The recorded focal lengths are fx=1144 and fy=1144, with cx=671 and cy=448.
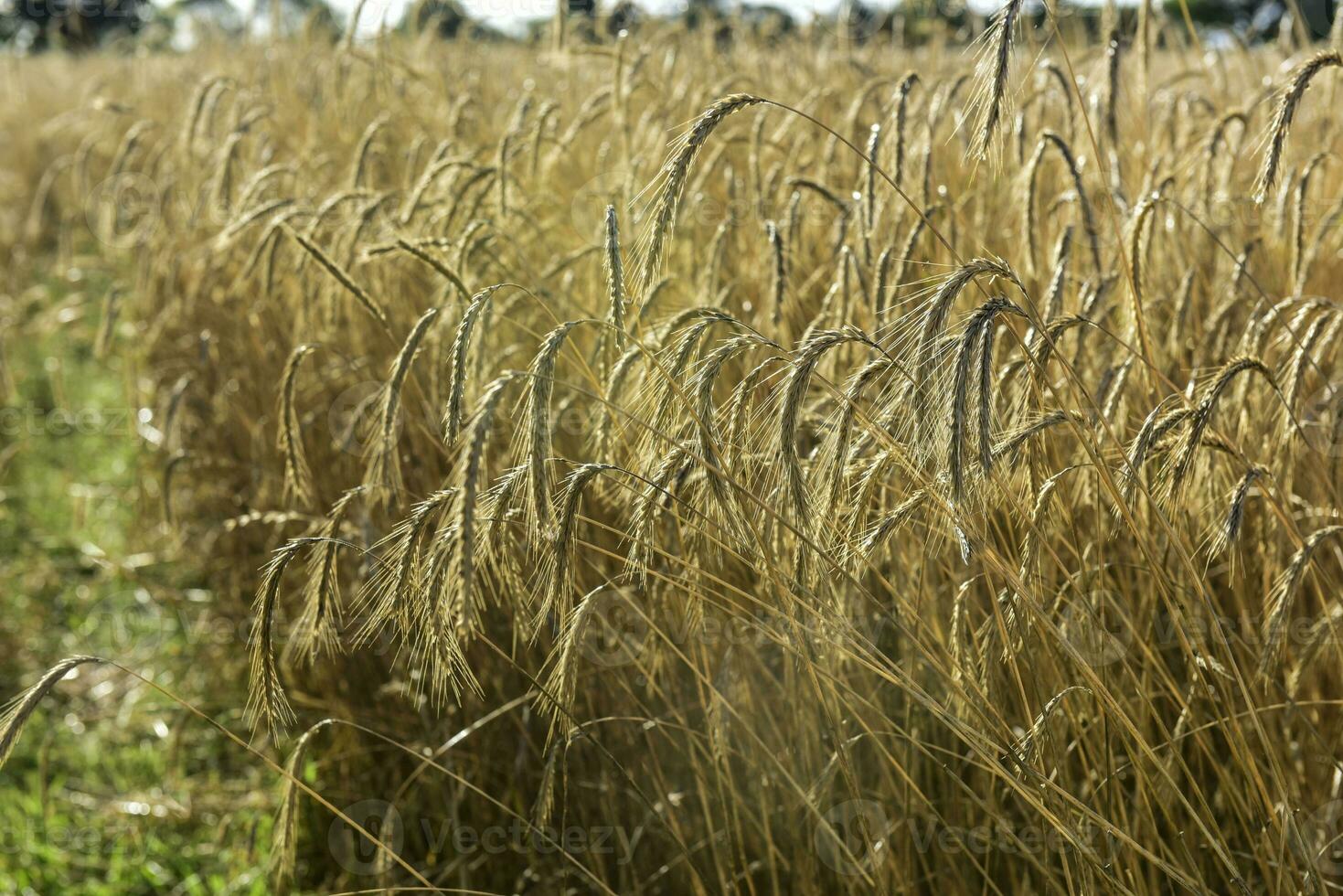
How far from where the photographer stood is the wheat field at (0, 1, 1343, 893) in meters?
1.13

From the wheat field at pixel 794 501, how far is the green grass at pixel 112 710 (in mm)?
91

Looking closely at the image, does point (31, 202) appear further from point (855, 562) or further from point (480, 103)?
point (855, 562)

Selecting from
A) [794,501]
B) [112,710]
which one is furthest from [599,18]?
[794,501]

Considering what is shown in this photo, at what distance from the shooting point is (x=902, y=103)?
1.77m

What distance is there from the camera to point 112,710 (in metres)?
2.94

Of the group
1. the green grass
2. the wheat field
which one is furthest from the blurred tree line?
the green grass

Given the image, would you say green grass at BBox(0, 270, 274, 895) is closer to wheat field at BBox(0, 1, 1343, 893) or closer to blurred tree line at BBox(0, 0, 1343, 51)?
wheat field at BBox(0, 1, 1343, 893)

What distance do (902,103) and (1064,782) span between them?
3.35 feet

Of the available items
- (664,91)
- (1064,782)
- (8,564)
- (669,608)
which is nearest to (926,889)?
(1064,782)

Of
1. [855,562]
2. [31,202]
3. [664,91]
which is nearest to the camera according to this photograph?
[855,562]

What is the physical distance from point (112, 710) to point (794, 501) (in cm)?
255

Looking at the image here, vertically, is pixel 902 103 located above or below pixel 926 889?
above

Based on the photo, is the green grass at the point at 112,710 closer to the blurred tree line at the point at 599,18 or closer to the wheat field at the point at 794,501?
the wheat field at the point at 794,501

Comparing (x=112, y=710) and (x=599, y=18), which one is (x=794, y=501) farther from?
(x=599, y=18)
